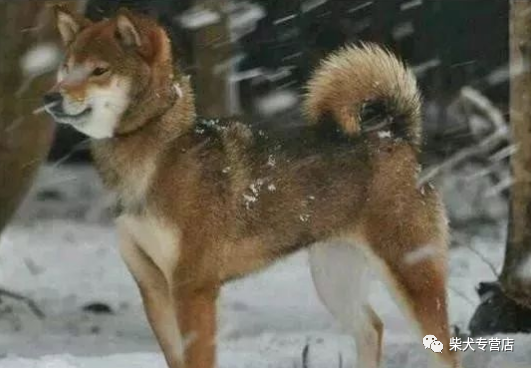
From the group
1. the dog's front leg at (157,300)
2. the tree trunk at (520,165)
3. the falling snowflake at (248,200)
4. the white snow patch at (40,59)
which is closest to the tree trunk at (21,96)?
the white snow patch at (40,59)

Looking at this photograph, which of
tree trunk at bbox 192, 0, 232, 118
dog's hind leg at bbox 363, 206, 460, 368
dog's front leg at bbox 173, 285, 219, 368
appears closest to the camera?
dog's front leg at bbox 173, 285, 219, 368

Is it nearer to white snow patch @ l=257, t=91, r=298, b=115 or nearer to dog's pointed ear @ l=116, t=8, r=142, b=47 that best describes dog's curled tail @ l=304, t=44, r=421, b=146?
white snow patch @ l=257, t=91, r=298, b=115

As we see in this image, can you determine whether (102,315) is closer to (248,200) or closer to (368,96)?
(248,200)

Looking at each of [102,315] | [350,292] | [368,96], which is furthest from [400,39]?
[102,315]

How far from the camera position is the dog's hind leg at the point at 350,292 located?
278 centimetres

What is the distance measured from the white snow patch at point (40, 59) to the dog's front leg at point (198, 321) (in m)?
0.71

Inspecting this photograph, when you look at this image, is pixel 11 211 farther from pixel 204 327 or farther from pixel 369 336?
pixel 369 336

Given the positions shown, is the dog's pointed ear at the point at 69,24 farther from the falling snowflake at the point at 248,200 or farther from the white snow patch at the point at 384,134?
the white snow patch at the point at 384,134

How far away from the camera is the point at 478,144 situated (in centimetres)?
296

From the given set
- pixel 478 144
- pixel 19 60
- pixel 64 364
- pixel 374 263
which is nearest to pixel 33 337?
pixel 64 364

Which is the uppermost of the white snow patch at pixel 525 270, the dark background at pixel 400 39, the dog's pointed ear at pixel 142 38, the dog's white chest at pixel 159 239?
the dog's pointed ear at pixel 142 38

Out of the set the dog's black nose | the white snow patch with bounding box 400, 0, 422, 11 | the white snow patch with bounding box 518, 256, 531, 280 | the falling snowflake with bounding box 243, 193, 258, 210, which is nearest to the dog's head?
the dog's black nose

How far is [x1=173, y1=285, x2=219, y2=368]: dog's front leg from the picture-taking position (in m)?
2.59

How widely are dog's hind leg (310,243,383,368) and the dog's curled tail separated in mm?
331
